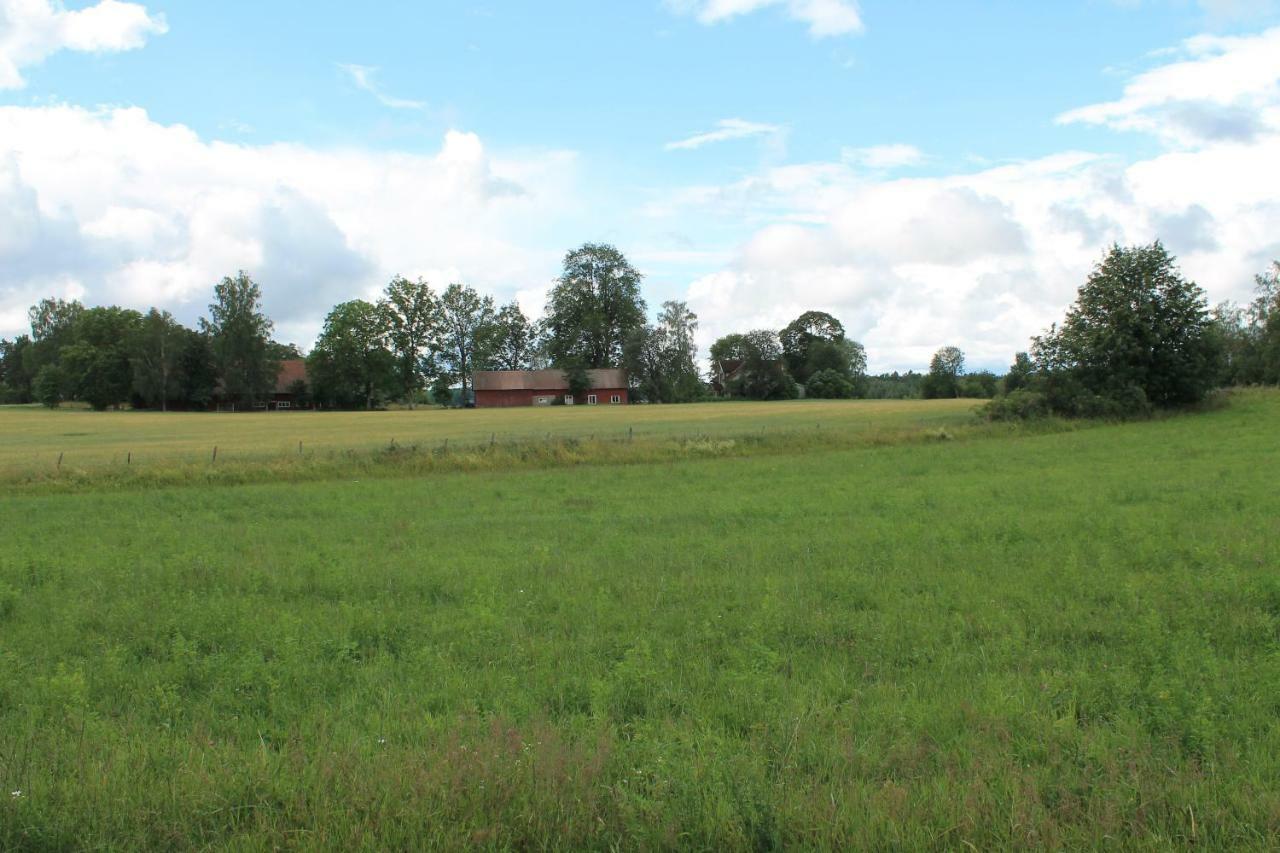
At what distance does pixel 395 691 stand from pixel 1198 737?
5.97 meters

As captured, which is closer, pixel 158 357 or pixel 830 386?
pixel 158 357

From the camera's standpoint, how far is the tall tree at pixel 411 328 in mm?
128475

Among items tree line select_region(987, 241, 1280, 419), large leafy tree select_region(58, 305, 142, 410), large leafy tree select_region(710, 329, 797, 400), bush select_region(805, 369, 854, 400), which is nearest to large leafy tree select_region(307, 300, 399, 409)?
large leafy tree select_region(58, 305, 142, 410)

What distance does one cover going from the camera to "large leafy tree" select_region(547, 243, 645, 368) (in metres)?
137

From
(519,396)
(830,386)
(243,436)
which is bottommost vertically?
(243,436)

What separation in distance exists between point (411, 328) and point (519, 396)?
66.7ft

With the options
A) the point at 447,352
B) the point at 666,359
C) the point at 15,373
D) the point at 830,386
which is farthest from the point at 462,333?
the point at 15,373

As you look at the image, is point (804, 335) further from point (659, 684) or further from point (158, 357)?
point (659, 684)

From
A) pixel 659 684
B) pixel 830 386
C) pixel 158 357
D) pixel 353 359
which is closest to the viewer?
pixel 659 684

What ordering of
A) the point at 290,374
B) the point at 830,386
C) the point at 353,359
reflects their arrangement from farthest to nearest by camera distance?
the point at 830,386, the point at 290,374, the point at 353,359

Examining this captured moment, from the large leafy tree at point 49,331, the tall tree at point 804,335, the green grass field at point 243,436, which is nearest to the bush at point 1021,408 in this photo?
the green grass field at point 243,436

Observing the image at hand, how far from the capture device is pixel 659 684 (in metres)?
6.91

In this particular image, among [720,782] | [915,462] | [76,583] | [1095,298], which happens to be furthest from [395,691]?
[1095,298]

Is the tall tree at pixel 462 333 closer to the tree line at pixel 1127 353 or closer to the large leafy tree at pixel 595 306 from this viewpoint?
the large leafy tree at pixel 595 306
